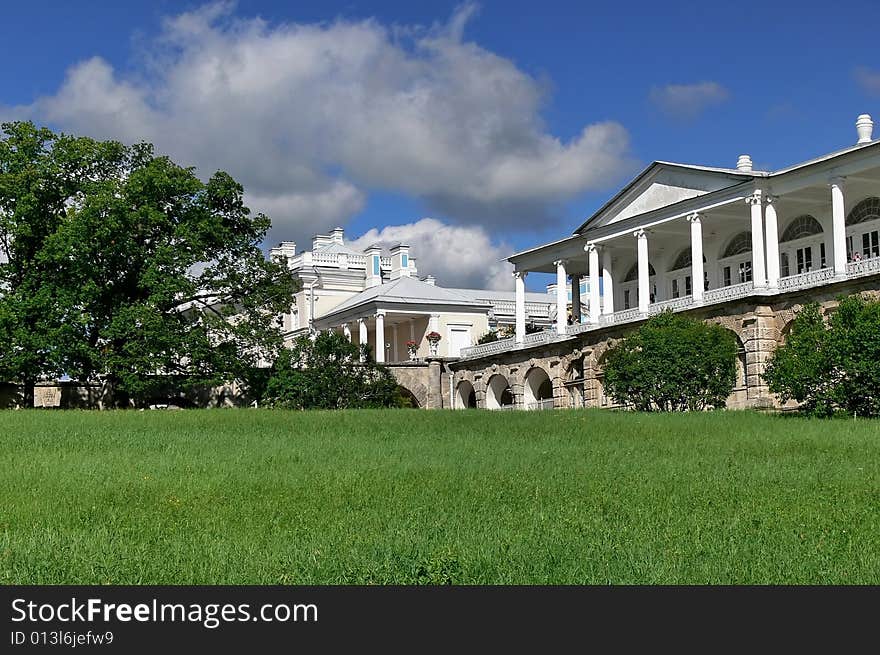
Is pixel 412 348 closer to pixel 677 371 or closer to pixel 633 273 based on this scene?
pixel 633 273

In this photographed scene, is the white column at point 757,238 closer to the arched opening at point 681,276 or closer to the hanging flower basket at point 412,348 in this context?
the arched opening at point 681,276

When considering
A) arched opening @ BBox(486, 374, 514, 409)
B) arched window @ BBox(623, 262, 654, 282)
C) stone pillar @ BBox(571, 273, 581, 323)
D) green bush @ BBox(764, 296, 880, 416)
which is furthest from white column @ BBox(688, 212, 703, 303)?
arched opening @ BBox(486, 374, 514, 409)

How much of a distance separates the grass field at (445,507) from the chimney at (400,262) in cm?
5168

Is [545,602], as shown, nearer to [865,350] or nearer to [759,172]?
[865,350]

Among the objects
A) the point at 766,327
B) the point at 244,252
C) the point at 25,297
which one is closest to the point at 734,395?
the point at 766,327

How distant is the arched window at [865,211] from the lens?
42.7 meters

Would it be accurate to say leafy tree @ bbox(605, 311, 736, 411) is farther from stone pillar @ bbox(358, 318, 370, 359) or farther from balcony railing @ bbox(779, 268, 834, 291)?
stone pillar @ bbox(358, 318, 370, 359)

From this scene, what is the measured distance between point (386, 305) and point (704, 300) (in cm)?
2616

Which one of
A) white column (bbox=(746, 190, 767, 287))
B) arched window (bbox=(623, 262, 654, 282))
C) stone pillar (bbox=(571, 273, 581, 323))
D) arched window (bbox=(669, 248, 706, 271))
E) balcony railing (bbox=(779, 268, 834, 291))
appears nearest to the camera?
balcony railing (bbox=(779, 268, 834, 291))

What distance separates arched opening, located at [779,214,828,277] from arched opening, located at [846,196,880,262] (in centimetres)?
126

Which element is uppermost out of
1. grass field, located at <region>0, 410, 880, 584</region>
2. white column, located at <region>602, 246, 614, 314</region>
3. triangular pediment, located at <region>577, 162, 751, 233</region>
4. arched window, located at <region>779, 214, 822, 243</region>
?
triangular pediment, located at <region>577, 162, 751, 233</region>

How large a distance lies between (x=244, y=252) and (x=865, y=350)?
2480 cm

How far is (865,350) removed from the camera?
3055cm

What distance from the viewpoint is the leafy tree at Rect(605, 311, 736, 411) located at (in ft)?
122
